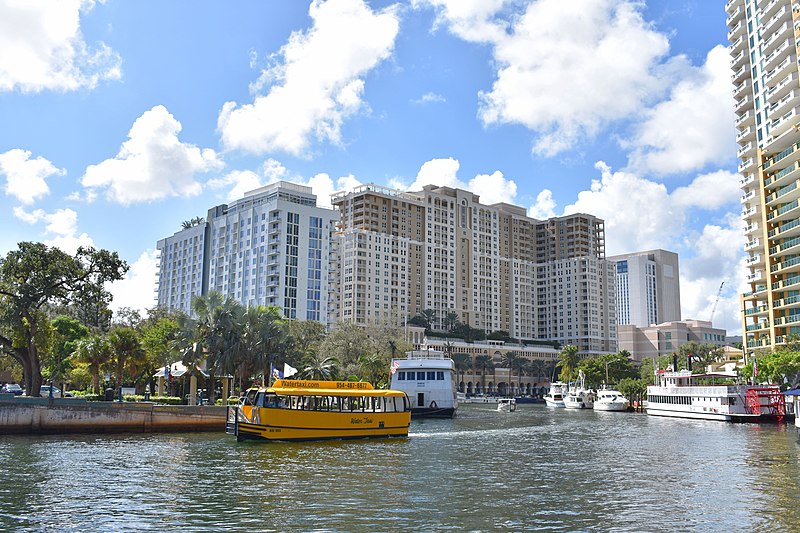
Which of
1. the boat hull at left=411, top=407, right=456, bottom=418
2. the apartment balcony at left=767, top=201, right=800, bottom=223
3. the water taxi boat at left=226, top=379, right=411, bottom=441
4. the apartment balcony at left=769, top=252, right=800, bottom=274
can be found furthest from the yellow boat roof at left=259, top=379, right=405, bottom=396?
the apartment balcony at left=767, top=201, right=800, bottom=223

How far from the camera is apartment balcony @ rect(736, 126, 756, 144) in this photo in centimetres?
11131

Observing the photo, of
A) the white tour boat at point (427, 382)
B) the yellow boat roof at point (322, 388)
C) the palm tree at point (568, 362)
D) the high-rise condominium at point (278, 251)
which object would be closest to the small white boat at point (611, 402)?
the white tour boat at point (427, 382)

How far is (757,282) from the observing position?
10956 centimetres

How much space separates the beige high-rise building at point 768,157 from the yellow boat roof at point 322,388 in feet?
227

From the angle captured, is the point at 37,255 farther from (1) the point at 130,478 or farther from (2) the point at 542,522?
(2) the point at 542,522

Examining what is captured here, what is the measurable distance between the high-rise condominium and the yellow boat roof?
116 meters

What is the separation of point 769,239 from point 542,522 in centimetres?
9407

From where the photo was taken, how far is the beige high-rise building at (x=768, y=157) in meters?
98.5

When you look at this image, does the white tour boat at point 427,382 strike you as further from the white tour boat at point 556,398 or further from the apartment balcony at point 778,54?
the white tour boat at point 556,398

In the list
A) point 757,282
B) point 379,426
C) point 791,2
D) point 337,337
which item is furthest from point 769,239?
point 379,426

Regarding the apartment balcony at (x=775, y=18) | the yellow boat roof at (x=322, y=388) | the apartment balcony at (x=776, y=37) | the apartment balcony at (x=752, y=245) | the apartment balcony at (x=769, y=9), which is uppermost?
the apartment balcony at (x=769, y=9)

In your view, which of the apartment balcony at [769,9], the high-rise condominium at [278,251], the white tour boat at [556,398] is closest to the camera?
the apartment balcony at [769,9]

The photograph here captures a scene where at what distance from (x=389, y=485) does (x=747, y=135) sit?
10164 centimetres

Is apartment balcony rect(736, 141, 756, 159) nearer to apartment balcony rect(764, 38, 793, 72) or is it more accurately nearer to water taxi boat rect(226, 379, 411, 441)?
apartment balcony rect(764, 38, 793, 72)
